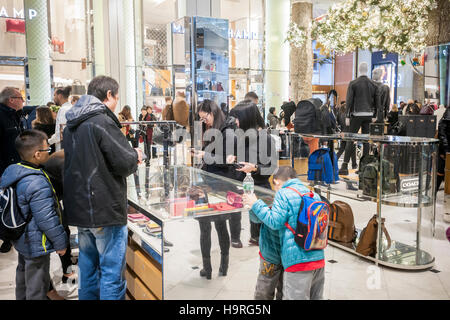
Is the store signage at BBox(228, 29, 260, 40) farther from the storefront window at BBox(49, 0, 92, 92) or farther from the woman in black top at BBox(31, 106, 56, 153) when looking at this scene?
the woman in black top at BBox(31, 106, 56, 153)

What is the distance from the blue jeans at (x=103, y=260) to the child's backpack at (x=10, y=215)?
0.43 metres

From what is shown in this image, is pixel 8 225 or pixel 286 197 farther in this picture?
pixel 8 225

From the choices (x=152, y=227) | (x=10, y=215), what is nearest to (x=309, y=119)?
(x=152, y=227)

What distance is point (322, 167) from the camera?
4.70m

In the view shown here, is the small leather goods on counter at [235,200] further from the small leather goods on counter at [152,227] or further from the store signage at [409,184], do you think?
the store signage at [409,184]

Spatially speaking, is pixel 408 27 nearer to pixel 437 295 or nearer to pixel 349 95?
pixel 349 95

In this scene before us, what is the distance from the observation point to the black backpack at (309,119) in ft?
17.0

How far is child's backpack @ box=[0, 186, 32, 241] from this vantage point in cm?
256

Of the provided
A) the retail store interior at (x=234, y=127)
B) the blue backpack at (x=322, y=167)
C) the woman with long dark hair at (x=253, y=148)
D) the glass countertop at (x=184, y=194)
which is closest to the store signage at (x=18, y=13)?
the retail store interior at (x=234, y=127)

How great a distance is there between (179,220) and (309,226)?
2.42 ft

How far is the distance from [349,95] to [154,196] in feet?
16.3

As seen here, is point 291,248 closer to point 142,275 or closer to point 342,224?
point 142,275

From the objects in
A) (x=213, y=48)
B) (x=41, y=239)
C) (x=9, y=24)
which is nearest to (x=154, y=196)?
(x=41, y=239)
